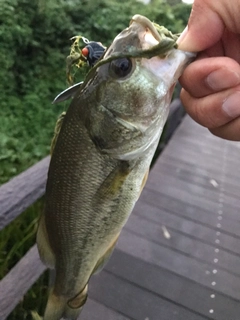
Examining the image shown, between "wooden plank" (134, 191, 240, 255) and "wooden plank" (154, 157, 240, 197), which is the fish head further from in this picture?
"wooden plank" (154, 157, 240, 197)

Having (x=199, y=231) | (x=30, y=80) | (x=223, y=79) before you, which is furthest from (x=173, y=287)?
(x=30, y=80)

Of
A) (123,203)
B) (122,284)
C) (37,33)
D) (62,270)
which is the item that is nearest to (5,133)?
(37,33)

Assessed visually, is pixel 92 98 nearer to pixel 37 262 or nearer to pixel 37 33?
pixel 37 262

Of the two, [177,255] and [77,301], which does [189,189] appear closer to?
[177,255]

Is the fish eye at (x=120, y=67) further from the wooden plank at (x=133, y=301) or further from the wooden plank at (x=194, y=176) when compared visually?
the wooden plank at (x=194, y=176)

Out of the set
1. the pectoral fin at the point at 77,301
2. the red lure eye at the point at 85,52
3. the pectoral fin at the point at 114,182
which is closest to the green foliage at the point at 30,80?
the pectoral fin at the point at 77,301

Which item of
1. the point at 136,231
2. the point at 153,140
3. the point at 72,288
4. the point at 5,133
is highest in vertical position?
the point at 153,140
